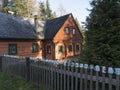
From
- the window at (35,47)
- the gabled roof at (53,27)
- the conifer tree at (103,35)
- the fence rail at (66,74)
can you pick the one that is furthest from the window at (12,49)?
the conifer tree at (103,35)

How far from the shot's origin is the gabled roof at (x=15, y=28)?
21.8m

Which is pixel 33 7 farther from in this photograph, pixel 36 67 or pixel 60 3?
pixel 36 67

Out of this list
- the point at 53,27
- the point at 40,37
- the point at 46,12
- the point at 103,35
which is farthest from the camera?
the point at 46,12

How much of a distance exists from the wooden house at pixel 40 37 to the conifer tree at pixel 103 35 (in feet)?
50.2

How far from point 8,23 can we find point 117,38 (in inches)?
755

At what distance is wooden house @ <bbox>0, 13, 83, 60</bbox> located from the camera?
872 inches

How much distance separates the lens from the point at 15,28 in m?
23.4

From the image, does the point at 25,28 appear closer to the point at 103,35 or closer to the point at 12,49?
the point at 12,49

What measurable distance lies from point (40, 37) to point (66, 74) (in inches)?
743

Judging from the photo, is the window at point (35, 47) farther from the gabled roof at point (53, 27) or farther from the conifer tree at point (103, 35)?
the conifer tree at point (103, 35)

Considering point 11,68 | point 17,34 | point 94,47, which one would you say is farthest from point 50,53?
point 94,47

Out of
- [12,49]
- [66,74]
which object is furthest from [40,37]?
[66,74]

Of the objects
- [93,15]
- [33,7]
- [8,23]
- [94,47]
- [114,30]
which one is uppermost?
[33,7]

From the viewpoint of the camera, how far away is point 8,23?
23.7m
